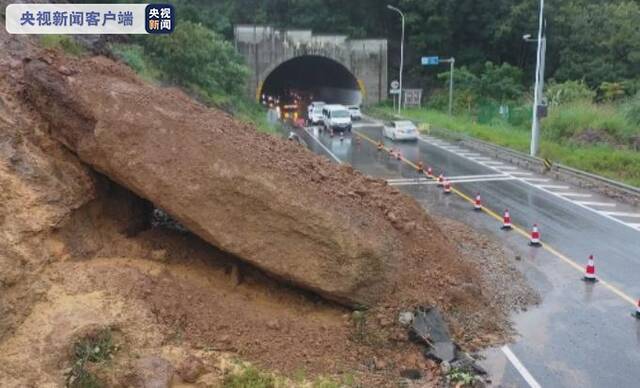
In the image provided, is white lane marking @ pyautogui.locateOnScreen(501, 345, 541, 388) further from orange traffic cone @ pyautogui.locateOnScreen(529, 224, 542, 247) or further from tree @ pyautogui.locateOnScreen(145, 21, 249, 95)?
tree @ pyautogui.locateOnScreen(145, 21, 249, 95)

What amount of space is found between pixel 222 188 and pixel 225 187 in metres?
0.04

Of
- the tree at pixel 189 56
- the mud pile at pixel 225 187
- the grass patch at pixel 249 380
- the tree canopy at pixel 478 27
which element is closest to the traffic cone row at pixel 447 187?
the mud pile at pixel 225 187

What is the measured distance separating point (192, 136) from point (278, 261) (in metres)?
2.30

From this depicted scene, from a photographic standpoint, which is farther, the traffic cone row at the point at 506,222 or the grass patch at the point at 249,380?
the traffic cone row at the point at 506,222

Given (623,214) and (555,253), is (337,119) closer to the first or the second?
(623,214)

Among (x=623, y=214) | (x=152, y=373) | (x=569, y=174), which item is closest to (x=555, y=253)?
(x=623, y=214)

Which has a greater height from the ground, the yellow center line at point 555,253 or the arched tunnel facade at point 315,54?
the arched tunnel facade at point 315,54

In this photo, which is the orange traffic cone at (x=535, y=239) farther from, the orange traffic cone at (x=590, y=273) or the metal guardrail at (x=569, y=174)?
the metal guardrail at (x=569, y=174)

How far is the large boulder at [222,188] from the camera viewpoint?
9070mm

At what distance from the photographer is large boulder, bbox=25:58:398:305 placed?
9.07m

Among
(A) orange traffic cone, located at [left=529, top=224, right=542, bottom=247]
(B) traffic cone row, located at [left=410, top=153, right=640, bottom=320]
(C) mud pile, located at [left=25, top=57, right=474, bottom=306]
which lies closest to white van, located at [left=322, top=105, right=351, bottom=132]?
(B) traffic cone row, located at [left=410, top=153, right=640, bottom=320]

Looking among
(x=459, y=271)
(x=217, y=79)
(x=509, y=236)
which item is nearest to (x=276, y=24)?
(x=217, y=79)

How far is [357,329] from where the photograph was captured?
9.03 m

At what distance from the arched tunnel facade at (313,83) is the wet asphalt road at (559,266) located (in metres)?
35.4
